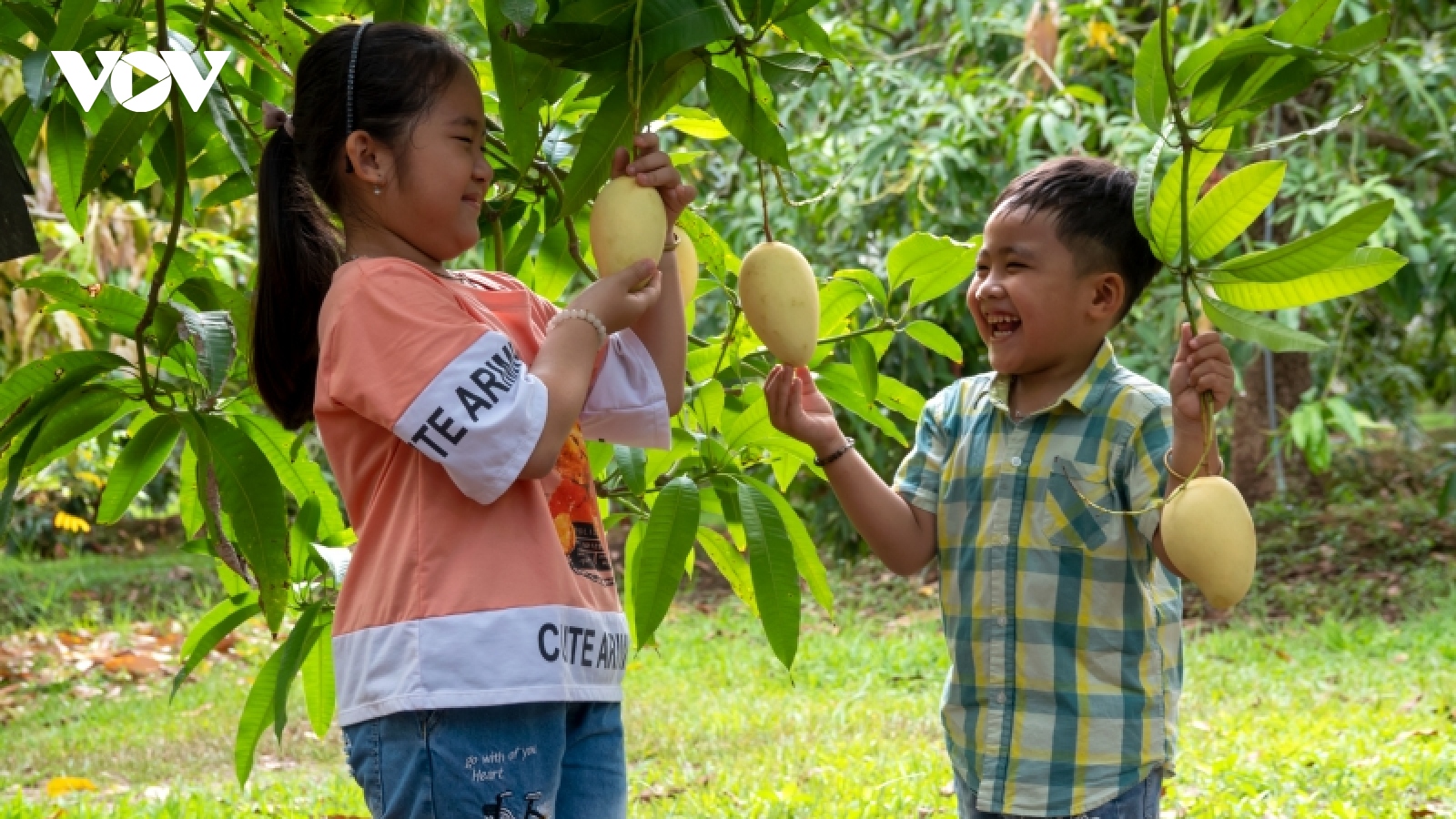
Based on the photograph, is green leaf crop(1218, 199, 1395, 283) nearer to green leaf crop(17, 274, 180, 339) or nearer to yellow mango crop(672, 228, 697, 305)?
yellow mango crop(672, 228, 697, 305)

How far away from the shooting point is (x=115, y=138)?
1384mm

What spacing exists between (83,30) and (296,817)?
5.55ft

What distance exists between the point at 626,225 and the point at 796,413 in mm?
433

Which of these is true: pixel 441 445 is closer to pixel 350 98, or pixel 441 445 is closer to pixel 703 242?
pixel 350 98

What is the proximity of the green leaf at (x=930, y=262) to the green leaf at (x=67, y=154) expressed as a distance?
86 cm

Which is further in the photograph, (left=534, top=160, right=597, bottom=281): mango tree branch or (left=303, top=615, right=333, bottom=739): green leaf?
(left=303, top=615, right=333, bottom=739): green leaf

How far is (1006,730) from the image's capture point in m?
1.48

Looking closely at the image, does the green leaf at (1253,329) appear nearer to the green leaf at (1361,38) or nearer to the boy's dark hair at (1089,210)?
the green leaf at (1361,38)

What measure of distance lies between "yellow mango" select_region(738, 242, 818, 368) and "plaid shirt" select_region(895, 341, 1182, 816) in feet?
1.41

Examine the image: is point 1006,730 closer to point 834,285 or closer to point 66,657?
point 834,285

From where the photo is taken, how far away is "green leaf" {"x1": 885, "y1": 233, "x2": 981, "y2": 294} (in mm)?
1486

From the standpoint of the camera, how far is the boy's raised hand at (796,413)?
57.1 inches

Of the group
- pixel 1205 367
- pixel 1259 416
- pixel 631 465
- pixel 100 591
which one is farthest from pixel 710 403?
pixel 100 591

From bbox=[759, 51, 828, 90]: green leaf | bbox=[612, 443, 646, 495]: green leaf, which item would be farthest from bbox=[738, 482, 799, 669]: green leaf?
bbox=[759, 51, 828, 90]: green leaf
